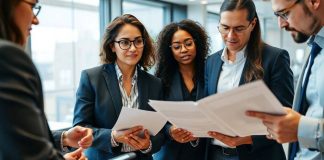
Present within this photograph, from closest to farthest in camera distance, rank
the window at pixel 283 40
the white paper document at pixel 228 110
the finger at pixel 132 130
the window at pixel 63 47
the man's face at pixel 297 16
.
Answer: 1. the white paper document at pixel 228 110
2. the man's face at pixel 297 16
3. the finger at pixel 132 130
4. the window at pixel 63 47
5. the window at pixel 283 40

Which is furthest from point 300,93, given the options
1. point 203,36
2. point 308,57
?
point 203,36

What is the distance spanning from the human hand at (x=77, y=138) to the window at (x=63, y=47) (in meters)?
1.69

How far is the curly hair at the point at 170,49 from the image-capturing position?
232 cm

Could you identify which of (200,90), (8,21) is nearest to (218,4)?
(200,90)

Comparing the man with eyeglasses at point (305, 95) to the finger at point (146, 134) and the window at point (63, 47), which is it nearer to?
the finger at point (146, 134)

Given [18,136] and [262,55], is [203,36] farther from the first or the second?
[18,136]

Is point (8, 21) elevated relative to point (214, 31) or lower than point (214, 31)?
elevated

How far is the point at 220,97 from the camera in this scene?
1.10m

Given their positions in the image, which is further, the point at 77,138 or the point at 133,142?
the point at 133,142

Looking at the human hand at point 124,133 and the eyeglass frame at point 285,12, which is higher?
the eyeglass frame at point 285,12

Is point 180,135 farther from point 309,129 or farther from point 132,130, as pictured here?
point 309,129

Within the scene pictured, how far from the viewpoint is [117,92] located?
1.98 metres

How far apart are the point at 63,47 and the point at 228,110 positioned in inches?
105

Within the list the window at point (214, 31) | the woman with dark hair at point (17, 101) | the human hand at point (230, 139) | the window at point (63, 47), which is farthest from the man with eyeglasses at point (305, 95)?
the window at point (214, 31)
